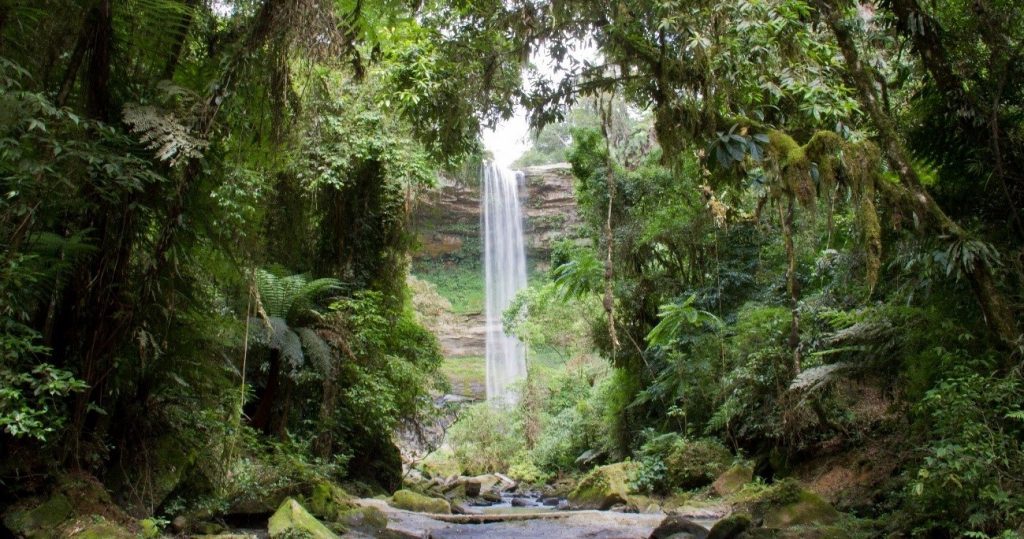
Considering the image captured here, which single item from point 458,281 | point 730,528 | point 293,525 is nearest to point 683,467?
point 730,528

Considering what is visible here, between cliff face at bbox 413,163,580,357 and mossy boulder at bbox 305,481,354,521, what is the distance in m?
20.6

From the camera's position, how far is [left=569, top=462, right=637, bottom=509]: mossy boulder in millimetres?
9578

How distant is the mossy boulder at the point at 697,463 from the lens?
9.88 metres

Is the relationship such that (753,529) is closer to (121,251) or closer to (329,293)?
(121,251)

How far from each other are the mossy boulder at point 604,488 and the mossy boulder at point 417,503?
2198mm

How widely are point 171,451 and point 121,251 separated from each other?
4.92ft

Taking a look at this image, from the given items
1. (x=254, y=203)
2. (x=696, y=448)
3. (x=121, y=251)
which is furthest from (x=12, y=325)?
(x=696, y=448)

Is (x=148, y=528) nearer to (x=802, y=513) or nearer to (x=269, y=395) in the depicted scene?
(x=269, y=395)

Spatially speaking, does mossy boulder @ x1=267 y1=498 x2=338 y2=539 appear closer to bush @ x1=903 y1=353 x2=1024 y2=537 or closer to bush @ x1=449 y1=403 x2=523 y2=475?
bush @ x1=903 y1=353 x2=1024 y2=537

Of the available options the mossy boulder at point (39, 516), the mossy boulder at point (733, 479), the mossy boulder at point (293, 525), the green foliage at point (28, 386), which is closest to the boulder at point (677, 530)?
the mossy boulder at point (293, 525)

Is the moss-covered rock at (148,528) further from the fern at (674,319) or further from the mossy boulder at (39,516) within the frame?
the fern at (674,319)

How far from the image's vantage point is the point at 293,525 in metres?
5.14

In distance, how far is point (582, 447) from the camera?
1541 centimetres

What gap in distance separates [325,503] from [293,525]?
162cm
